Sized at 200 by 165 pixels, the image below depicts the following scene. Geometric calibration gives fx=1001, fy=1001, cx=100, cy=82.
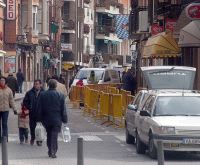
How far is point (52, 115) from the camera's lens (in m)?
23.0

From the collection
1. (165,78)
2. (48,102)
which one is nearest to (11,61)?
(165,78)

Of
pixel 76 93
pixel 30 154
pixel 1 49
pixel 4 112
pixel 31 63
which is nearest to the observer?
pixel 30 154

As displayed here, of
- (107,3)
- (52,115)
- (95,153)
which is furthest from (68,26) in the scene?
(52,115)

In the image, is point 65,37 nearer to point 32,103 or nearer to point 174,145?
point 32,103

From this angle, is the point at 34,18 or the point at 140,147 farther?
the point at 34,18

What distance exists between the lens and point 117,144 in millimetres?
28031

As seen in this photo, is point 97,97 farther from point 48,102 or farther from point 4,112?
point 48,102

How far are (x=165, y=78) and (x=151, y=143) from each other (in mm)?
11589

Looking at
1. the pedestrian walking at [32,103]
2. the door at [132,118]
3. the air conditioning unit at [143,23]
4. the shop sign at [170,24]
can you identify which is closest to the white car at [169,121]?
the door at [132,118]

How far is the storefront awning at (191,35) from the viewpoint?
40.2 m

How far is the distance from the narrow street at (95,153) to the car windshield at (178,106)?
105 cm

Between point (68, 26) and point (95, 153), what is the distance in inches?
3395

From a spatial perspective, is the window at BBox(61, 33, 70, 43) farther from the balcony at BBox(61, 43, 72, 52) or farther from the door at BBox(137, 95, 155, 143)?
the door at BBox(137, 95, 155, 143)

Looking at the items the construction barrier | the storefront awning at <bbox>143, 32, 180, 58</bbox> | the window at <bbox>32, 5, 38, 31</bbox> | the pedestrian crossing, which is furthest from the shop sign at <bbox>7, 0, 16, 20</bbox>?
Result: the pedestrian crossing
